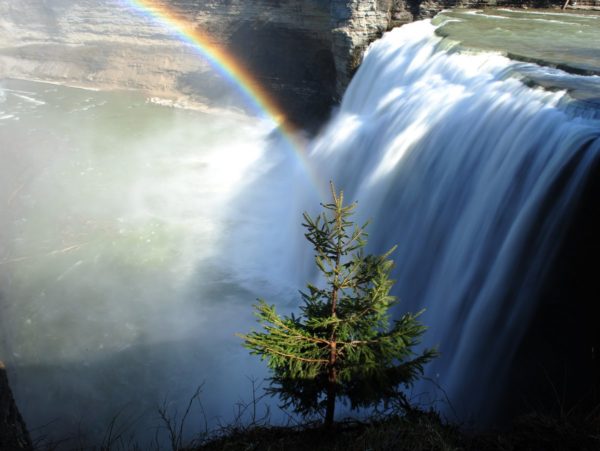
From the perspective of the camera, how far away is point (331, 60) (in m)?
18.6

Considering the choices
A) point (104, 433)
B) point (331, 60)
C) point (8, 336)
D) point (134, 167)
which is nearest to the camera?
point (104, 433)

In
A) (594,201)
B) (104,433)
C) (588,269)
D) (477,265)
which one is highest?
(594,201)

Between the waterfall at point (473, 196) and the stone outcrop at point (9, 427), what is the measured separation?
4315 mm

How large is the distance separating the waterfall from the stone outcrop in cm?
431

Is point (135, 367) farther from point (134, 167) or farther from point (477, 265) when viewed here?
point (134, 167)

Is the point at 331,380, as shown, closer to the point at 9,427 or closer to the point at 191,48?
the point at 9,427

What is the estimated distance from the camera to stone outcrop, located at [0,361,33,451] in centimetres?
462

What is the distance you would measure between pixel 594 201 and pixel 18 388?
7.96m

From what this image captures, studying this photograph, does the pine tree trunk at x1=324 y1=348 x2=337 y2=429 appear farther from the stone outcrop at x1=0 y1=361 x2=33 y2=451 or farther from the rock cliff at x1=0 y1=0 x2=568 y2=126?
the rock cliff at x1=0 y1=0 x2=568 y2=126

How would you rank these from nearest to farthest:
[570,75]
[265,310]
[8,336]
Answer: [265,310]
[570,75]
[8,336]

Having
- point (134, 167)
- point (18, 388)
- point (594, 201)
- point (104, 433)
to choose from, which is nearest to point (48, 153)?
point (134, 167)

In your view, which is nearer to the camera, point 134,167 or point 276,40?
point 134,167

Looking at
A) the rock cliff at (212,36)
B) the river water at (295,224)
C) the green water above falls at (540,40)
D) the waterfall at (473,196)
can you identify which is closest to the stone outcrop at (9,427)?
the river water at (295,224)

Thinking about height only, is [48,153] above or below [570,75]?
below
